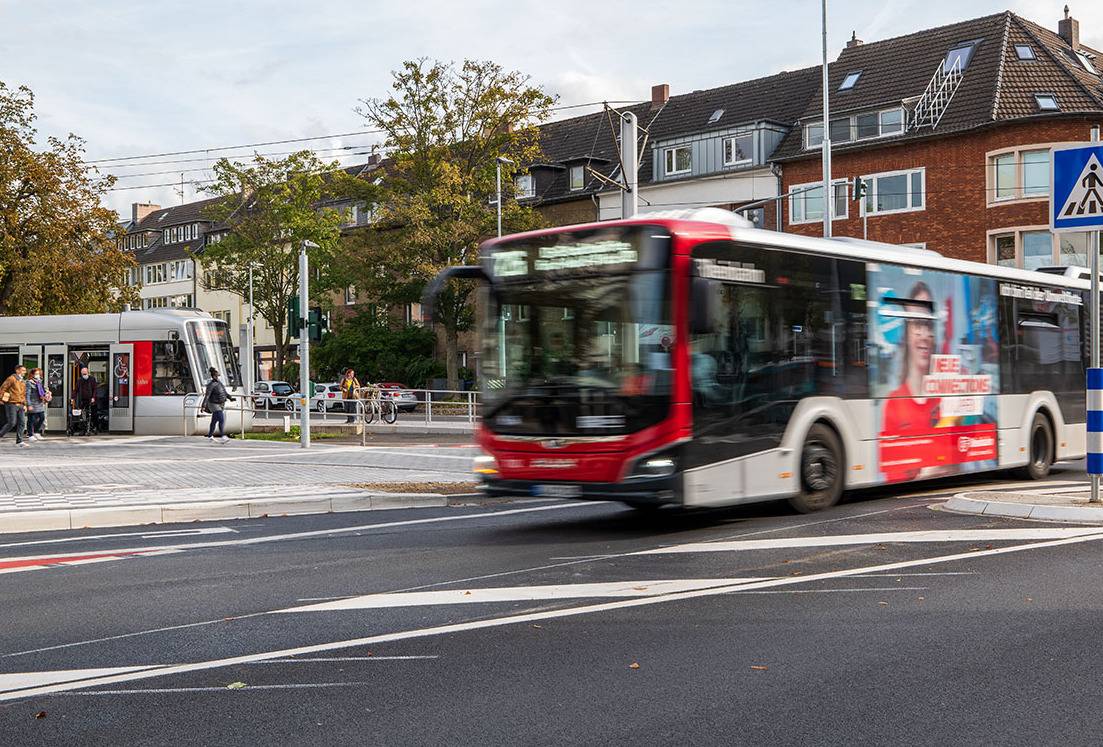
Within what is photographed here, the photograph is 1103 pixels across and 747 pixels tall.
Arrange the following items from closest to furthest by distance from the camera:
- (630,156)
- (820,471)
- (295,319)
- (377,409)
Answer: (820,471) → (630,156) → (295,319) → (377,409)

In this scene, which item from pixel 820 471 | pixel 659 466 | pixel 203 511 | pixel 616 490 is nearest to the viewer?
pixel 659 466

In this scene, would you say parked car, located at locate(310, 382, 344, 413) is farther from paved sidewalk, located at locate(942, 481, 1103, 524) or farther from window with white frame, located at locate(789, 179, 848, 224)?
paved sidewalk, located at locate(942, 481, 1103, 524)

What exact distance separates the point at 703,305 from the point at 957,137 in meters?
34.2

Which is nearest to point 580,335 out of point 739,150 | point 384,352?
point 739,150

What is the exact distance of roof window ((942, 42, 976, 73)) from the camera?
4347 cm

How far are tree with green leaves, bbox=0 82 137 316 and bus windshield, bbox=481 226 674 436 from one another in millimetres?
28921

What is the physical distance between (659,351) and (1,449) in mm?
20427

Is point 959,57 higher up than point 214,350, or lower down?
higher up

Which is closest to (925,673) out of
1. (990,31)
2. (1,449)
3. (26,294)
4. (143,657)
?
(143,657)

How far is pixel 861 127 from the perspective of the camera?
148 feet

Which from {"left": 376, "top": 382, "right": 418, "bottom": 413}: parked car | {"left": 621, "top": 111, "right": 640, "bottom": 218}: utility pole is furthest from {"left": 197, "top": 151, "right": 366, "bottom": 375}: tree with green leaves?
{"left": 621, "top": 111, "right": 640, "bottom": 218}: utility pole

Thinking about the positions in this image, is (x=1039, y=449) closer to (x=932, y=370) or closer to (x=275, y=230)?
(x=932, y=370)

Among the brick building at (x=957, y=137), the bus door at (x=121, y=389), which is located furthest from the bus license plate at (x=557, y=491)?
the brick building at (x=957, y=137)

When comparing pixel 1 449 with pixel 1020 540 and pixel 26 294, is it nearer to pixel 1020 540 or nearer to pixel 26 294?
A: pixel 26 294
